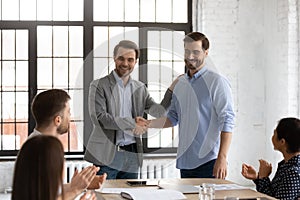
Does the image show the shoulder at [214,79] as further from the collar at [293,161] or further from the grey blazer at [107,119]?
the collar at [293,161]

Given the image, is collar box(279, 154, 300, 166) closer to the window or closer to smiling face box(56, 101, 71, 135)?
smiling face box(56, 101, 71, 135)

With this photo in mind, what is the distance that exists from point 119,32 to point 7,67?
55.9 inches

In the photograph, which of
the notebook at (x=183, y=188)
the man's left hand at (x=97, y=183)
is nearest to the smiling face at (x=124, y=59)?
the notebook at (x=183, y=188)

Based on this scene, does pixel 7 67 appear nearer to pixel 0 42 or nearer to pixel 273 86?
pixel 0 42

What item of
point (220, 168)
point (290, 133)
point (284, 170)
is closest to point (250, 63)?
point (220, 168)

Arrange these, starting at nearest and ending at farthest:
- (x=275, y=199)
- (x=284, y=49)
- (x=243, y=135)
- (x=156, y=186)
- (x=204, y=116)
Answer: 1. (x=275, y=199)
2. (x=156, y=186)
3. (x=204, y=116)
4. (x=284, y=49)
5. (x=243, y=135)

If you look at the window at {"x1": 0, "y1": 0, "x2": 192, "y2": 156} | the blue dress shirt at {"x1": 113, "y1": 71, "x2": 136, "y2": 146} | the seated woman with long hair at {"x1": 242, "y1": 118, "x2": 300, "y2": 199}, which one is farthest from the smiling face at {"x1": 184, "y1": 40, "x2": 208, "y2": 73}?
the window at {"x1": 0, "y1": 0, "x2": 192, "y2": 156}

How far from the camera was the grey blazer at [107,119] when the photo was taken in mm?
4723

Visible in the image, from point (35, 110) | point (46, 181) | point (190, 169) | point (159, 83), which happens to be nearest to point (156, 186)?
point (190, 169)

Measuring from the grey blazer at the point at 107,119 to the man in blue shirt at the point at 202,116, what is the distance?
46 cm

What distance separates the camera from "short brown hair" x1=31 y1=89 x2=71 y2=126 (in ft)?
11.5

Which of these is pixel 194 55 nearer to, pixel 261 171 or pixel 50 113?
pixel 261 171

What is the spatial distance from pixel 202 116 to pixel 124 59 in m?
0.79

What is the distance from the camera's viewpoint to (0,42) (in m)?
7.40
